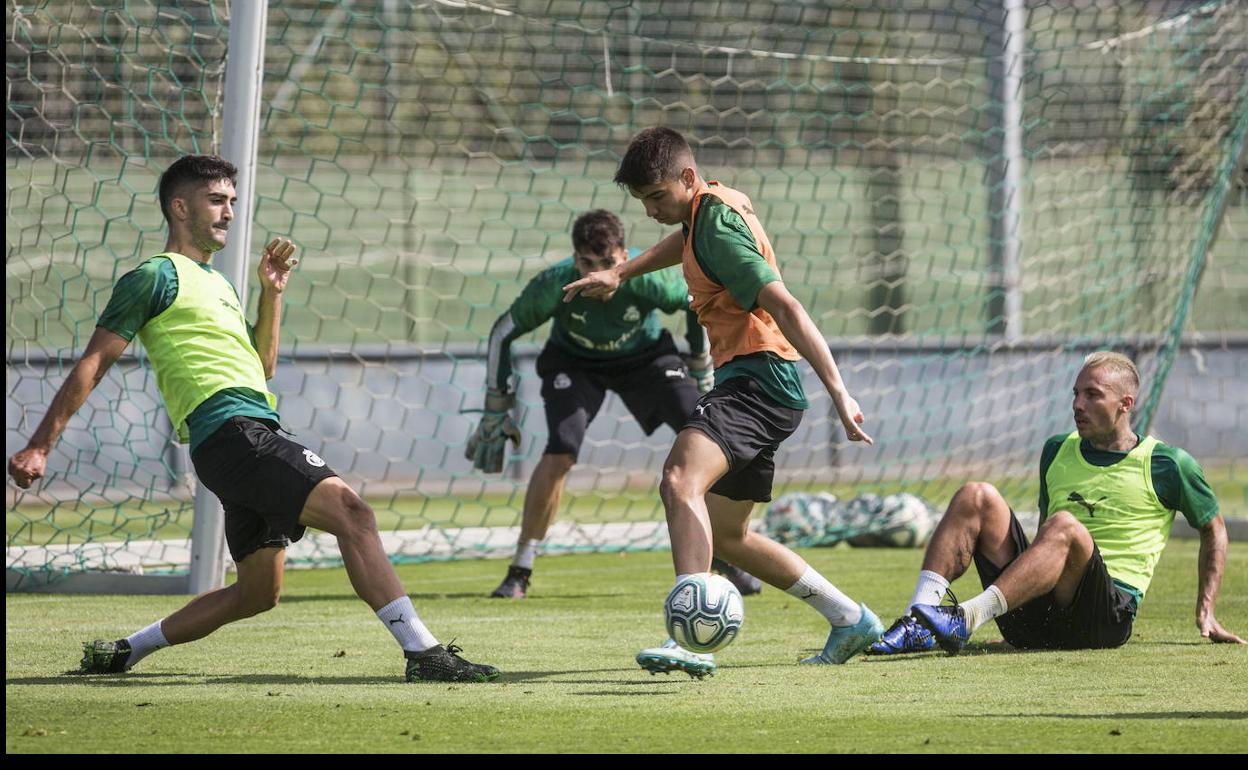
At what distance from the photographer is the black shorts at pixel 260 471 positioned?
5551 mm

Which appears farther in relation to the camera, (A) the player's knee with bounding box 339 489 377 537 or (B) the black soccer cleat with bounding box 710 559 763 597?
(B) the black soccer cleat with bounding box 710 559 763 597

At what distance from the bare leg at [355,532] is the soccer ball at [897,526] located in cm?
603

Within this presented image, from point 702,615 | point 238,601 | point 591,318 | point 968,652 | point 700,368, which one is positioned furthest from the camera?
point 700,368

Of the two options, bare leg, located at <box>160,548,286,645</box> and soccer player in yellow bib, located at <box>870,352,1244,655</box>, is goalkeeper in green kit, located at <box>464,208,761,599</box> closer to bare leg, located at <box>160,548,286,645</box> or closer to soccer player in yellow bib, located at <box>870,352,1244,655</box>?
soccer player in yellow bib, located at <box>870,352,1244,655</box>

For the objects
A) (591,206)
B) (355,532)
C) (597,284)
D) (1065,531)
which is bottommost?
(355,532)

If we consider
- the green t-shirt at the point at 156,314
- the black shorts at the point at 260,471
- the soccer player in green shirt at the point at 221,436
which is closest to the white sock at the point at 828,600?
the soccer player in green shirt at the point at 221,436

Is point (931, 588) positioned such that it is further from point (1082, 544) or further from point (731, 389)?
point (731, 389)

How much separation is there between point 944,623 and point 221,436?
261 centimetres

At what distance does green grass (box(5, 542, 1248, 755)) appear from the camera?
14.6 feet

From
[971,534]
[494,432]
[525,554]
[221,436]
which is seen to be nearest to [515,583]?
[525,554]

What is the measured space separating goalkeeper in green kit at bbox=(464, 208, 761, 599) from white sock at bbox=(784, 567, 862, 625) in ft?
8.64

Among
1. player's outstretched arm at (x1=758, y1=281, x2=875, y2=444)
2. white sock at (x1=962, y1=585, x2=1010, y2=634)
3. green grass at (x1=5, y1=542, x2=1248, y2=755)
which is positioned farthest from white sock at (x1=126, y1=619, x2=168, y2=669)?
white sock at (x1=962, y1=585, x2=1010, y2=634)

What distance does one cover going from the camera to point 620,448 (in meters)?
15.2

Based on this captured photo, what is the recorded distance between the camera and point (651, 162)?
18.9 feet
